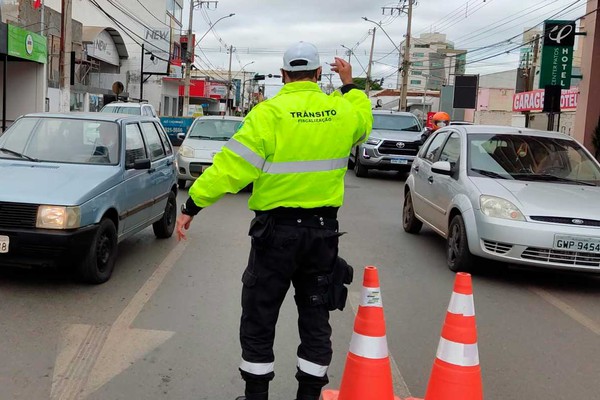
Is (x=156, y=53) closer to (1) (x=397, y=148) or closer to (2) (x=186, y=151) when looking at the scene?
(1) (x=397, y=148)

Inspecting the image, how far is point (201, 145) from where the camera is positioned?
13.5 meters

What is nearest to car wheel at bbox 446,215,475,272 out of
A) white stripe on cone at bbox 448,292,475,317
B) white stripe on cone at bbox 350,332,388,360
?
white stripe on cone at bbox 448,292,475,317

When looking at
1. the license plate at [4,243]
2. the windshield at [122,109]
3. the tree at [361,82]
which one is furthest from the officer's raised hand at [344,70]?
the windshield at [122,109]

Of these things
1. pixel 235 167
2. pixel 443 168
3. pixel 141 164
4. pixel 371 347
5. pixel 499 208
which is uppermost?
pixel 235 167

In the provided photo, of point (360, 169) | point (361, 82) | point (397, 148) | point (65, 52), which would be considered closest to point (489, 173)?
point (397, 148)

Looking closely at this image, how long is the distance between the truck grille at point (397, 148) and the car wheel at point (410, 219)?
781cm

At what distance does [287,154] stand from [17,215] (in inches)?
125

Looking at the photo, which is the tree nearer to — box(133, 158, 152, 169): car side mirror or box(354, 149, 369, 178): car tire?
box(354, 149, 369, 178): car tire

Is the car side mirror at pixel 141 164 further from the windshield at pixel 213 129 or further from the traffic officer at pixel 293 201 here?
the windshield at pixel 213 129

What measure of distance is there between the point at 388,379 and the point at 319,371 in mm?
356

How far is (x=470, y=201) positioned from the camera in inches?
260

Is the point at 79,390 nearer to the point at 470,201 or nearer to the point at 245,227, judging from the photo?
the point at 470,201

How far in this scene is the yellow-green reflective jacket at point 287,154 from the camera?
304 cm

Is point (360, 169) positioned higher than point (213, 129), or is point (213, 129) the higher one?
point (213, 129)
